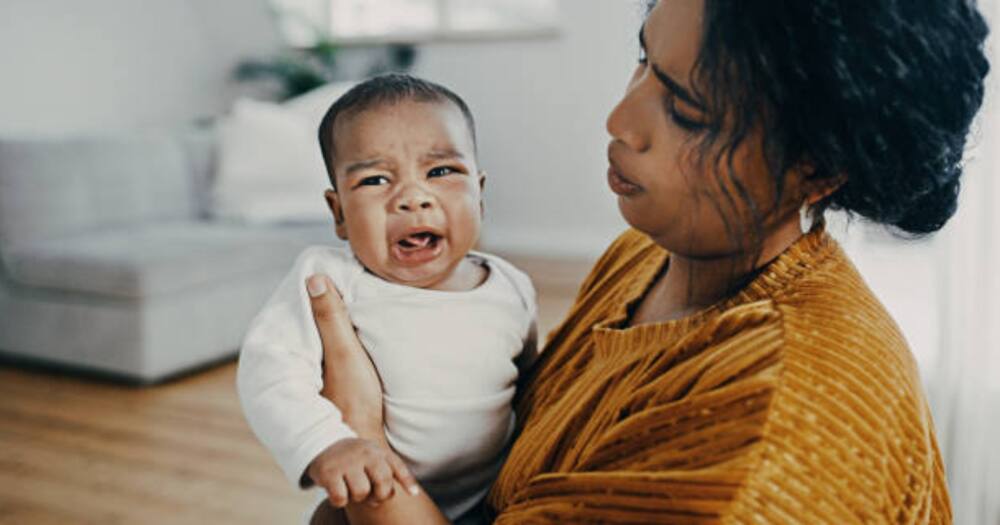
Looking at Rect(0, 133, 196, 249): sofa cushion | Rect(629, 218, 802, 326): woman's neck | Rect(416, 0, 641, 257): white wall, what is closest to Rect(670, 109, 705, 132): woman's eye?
Rect(629, 218, 802, 326): woman's neck

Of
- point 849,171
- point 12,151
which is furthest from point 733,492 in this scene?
point 12,151

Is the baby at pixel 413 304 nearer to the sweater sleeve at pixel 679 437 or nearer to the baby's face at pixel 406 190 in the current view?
the baby's face at pixel 406 190

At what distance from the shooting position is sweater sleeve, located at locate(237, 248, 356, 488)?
948 millimetres

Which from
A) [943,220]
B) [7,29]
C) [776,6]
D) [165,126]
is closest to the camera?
[776,6]

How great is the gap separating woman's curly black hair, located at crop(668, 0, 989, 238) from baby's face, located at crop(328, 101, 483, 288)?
0.42 metres

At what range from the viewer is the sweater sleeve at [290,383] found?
37.3 inches

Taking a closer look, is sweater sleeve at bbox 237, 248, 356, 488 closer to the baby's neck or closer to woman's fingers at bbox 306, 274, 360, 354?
woman's fingers at bbox 306, 274, 360, 354

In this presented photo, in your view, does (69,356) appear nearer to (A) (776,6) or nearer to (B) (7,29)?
(B) (7,29)

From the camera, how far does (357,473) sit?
898mm

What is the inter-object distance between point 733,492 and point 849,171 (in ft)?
1.05

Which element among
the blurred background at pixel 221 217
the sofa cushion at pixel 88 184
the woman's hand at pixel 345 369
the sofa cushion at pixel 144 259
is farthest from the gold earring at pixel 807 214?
the sofa cushion at pixel 88 184

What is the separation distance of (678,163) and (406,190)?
1.31 feet

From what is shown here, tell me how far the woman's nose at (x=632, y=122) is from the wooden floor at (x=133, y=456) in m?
1.84

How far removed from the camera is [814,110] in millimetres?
764
